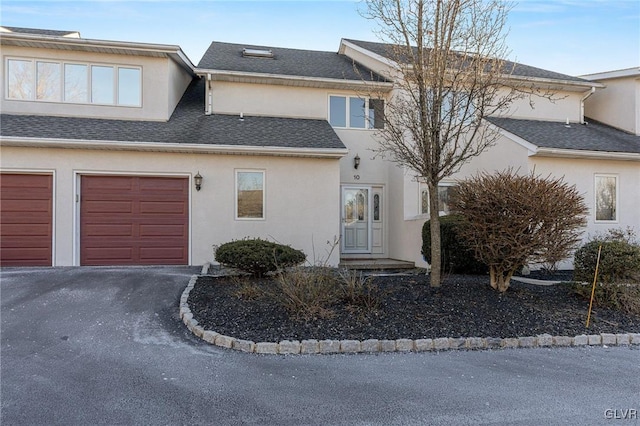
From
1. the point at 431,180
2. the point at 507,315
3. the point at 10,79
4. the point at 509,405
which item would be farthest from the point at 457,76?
the point at 10,79

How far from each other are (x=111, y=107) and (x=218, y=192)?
3767 millimetres

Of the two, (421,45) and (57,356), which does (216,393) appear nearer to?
(57,356)

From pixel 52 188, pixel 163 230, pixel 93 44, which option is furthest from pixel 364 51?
pixel 52 188

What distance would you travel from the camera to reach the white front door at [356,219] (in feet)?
38.5

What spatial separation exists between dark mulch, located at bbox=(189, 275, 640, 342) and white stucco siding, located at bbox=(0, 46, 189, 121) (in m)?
6.01

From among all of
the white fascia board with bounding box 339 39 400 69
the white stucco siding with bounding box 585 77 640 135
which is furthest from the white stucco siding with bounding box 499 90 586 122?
the white fascia board with bounding box 339 39 400 69

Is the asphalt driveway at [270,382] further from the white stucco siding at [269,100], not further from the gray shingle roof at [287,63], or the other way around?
the gray shingle roof at [287,63]

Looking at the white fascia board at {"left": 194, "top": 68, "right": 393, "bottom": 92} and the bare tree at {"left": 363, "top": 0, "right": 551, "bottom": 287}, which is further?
the white fascia board at {"left": 194, "top": 68, "right": 393, "bottom": 92}

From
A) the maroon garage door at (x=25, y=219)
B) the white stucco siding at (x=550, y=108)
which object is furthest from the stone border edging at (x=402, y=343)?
the white stucco siding at (x=550, y=108)

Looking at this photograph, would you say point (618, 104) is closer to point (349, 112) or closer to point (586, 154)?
point (586, 154)

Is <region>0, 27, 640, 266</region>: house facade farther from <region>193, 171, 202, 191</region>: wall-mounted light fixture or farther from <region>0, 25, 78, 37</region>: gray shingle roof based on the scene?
<region>0, 25, 78, 37</region>: gray shingle roof

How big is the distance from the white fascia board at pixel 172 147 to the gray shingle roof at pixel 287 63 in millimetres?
2633

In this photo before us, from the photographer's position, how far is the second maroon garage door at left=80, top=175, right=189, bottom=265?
9.64 m

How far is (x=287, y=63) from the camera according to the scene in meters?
13.0
